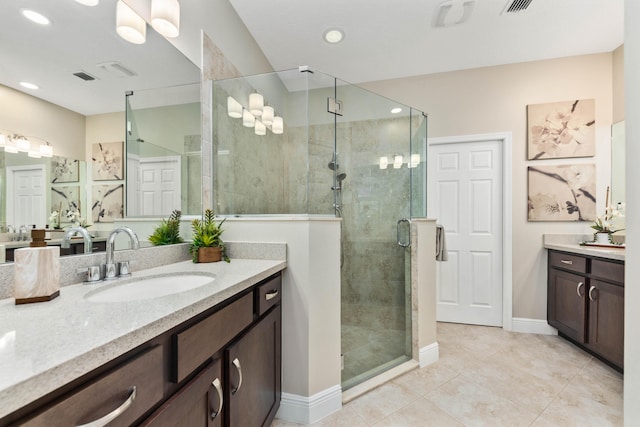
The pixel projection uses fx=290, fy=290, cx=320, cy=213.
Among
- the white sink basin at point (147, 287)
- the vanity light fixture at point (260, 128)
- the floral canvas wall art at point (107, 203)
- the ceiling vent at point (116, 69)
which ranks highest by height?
the vanity light fixture at point (260, 128)

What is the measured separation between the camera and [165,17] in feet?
4.74

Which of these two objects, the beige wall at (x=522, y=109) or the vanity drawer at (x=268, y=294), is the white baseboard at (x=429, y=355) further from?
the vanity drawer at (x=268, y=294)

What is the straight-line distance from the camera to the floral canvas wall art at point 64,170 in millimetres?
1048

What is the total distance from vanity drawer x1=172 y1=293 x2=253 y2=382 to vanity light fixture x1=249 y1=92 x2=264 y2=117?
162cm

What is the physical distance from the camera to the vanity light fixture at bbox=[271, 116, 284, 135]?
2.45 metres

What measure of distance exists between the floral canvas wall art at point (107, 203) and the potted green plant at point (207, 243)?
1.26 feet

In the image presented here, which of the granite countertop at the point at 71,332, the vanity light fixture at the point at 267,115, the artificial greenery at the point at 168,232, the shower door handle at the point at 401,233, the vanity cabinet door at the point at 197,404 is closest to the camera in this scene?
the granite countertop at the point at 71,332

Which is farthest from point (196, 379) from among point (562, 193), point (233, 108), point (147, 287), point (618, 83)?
point (618, 83)

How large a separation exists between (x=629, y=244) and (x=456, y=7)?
6.59ft

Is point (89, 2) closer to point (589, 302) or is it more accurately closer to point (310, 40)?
point (310, 40)

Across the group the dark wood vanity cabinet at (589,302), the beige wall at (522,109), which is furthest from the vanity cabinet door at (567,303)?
the beige wall at (522,109)

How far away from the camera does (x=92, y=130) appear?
118 centimetres

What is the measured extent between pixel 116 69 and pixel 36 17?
1.01ft

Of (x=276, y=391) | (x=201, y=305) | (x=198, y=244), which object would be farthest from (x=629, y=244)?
(x=198, y=244)
